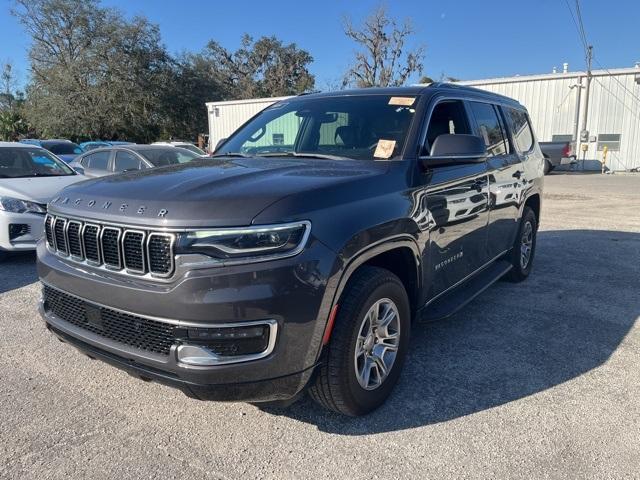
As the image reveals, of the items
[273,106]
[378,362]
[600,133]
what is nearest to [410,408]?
[378,362]

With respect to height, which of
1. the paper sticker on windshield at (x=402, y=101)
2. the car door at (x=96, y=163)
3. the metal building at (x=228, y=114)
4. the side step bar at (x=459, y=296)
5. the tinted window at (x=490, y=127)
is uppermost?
the metal building at (x=228, y=114)

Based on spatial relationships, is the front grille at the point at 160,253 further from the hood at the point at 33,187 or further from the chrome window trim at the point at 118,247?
the hood at the point at 33,187

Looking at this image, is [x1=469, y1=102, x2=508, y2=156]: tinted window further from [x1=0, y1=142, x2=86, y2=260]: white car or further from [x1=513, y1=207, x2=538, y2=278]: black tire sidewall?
[x1=0, y1=142, x2=86, y2=260]: white car

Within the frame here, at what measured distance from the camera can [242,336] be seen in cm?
229

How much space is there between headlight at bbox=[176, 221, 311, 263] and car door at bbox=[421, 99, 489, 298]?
1291 mm

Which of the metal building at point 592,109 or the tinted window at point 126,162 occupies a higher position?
the metal building at point 592,109

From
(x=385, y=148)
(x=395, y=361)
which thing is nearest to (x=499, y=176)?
(x=385, y=148)

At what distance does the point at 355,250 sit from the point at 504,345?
2.06 metres

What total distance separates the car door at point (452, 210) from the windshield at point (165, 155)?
6305 millimetres

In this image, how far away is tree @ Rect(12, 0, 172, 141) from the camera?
36.1 meters

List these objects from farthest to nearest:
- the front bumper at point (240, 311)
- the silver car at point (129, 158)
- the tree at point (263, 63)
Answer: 1. the tree at point (263, 63)
2. the silver car at point (129, 158)
3. the front bumper at point (240, 311)

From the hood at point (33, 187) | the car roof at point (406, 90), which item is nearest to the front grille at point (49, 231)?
the car roof at point (406, 90)

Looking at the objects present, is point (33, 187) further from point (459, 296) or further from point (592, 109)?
point (592, 109)

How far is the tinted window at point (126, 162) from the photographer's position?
9.50 m
